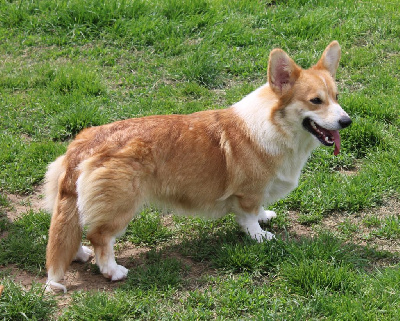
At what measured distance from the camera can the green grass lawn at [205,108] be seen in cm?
389

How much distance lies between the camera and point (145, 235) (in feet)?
15.5

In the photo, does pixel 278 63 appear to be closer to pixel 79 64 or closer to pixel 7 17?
pixel 79 64

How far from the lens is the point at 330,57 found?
4.74 metres

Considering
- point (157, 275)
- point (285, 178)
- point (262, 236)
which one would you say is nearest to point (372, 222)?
point (285, 178)

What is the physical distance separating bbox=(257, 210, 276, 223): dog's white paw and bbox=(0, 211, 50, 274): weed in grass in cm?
182

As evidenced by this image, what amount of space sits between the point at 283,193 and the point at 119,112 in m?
2.38

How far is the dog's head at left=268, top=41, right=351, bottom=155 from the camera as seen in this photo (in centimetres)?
430

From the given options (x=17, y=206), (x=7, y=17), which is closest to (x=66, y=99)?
(x=17, y=206)

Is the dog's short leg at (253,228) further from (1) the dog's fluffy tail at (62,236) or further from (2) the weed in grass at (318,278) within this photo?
(1) the dog's fluffy tail at (62,236)

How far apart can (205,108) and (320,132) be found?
2174 mm

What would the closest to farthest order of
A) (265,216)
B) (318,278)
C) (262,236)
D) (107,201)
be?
1. (318,278)
2. (107,201)
3. (262,236)
4. (265,216)

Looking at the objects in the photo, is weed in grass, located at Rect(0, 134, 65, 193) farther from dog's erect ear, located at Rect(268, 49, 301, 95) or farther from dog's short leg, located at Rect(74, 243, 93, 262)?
dog's erect ear, located at Rect(268, 49, 301, 95)

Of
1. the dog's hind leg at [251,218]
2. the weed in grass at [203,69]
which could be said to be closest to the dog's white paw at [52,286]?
the dog's hind leg at [251,218]

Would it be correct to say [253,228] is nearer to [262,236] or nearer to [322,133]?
[262,236]
